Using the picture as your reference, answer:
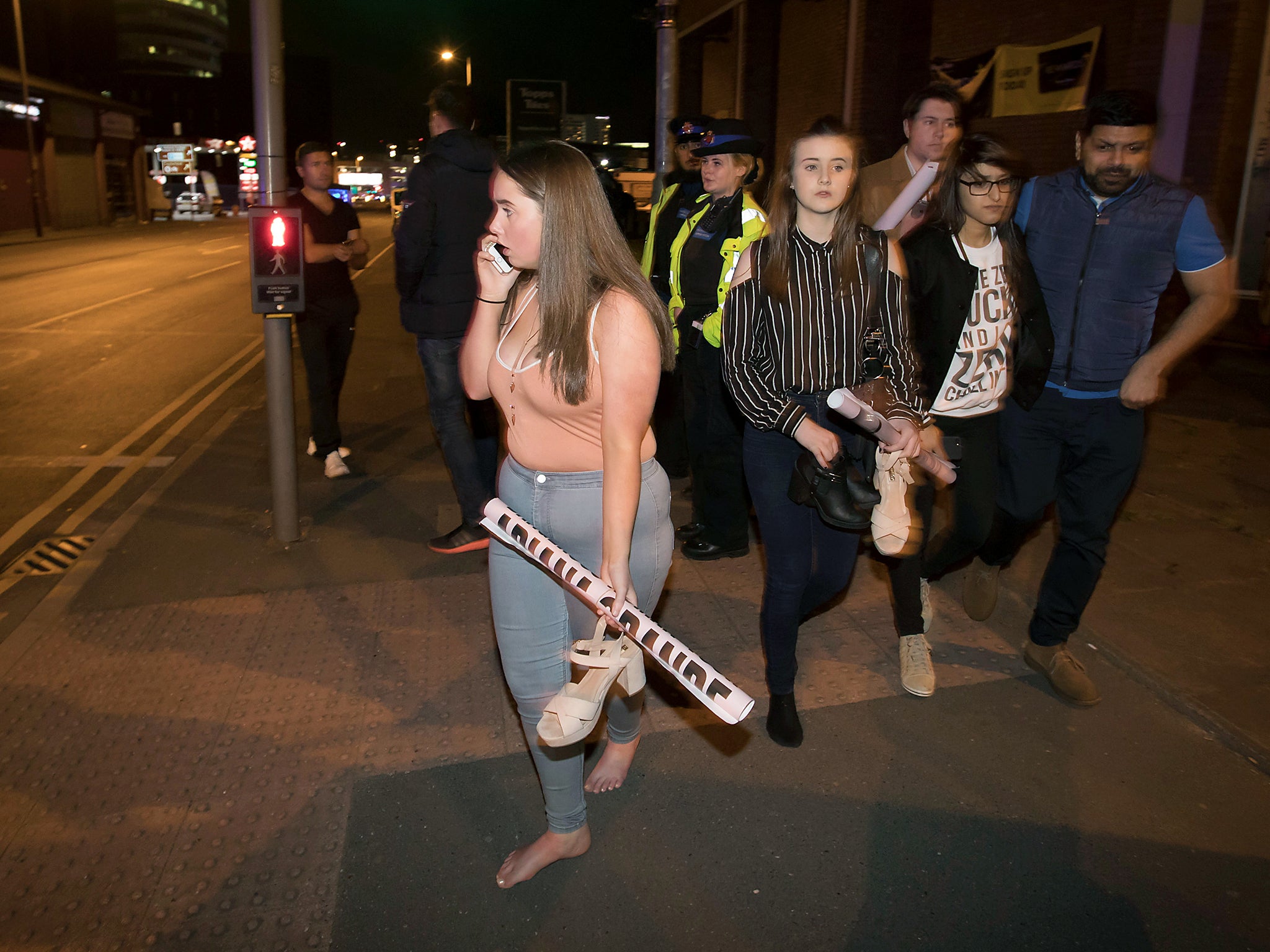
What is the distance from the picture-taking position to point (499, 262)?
2.59 m

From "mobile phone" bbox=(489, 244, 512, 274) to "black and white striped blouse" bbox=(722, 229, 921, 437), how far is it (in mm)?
973

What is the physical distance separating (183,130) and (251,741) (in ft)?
361

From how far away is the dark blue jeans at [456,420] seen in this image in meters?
5.34

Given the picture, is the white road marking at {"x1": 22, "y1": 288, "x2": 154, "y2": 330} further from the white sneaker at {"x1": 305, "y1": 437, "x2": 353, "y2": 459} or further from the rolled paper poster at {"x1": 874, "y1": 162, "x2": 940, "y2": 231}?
the rolled paper poster at {"x1": 874, "y1": 162, "x2": 940, "y2": 231}

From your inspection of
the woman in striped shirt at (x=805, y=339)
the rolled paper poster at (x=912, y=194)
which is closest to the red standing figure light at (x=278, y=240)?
the woman in striped shirt at (x=805, y=339)

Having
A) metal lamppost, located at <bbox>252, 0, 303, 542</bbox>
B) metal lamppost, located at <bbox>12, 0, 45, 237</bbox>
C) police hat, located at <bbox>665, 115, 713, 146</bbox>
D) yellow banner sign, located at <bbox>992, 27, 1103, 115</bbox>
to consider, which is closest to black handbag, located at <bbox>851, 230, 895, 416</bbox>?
police hat, located at <bbox>665, 115, 713, 146</bbox>

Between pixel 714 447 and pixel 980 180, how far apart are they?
7.06 ft

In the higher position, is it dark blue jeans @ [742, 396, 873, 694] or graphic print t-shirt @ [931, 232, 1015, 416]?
graphic print t-shirt @ [931, 232, 1015, 416]

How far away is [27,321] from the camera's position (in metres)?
14.8

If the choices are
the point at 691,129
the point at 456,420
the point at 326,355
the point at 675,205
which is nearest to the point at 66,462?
the point at 326,355

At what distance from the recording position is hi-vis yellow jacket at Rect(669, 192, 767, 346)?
189 inches

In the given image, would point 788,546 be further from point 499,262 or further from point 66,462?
point 66,462

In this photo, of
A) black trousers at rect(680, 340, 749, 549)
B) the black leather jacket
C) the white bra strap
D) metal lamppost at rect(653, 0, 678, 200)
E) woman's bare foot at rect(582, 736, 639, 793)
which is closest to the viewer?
the white bra strap

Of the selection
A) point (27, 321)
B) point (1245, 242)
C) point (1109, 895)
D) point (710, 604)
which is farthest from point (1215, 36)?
point (27, 321)
